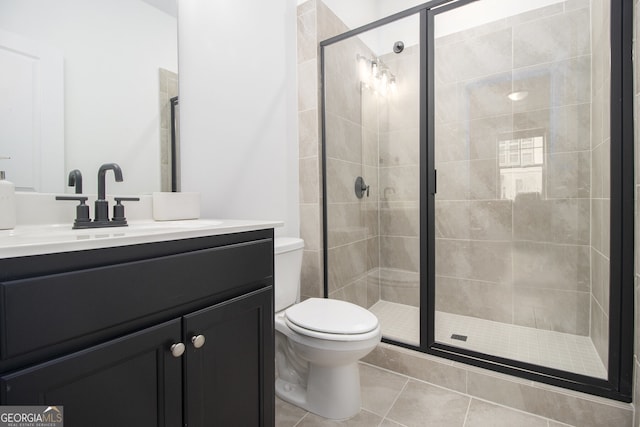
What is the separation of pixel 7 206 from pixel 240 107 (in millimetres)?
1133

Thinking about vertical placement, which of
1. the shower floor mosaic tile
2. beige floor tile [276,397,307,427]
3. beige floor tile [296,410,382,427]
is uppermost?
the shower floor mosaic tile

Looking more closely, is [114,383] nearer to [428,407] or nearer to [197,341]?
[197,341]

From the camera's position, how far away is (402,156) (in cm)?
216

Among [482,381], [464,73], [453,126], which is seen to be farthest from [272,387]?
[464,73]

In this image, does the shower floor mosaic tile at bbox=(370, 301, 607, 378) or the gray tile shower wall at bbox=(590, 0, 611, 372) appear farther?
the shower floor mosaic tile at bbox=(370, 301, 607, 378)

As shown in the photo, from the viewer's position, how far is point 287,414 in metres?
1.42

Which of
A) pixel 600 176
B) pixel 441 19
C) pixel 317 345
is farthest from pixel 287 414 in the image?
pixel 441 19

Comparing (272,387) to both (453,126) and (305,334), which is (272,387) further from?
(453,126)

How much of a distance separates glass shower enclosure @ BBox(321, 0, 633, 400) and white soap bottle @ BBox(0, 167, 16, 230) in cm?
137

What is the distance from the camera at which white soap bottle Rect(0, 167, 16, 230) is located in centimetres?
95

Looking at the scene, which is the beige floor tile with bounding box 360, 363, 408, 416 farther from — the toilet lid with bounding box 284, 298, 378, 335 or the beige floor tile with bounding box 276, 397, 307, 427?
the toilet lid with bounding box 284, 298, 378, 335

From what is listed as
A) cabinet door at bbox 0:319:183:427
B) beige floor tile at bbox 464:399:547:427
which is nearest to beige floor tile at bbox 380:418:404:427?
beige floor tile at bbox 464:399:547:427

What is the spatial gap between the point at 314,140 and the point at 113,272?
139 cm

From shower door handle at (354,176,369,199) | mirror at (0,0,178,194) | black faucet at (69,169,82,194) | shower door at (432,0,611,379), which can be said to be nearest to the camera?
mirror at (0,0,178,194)
